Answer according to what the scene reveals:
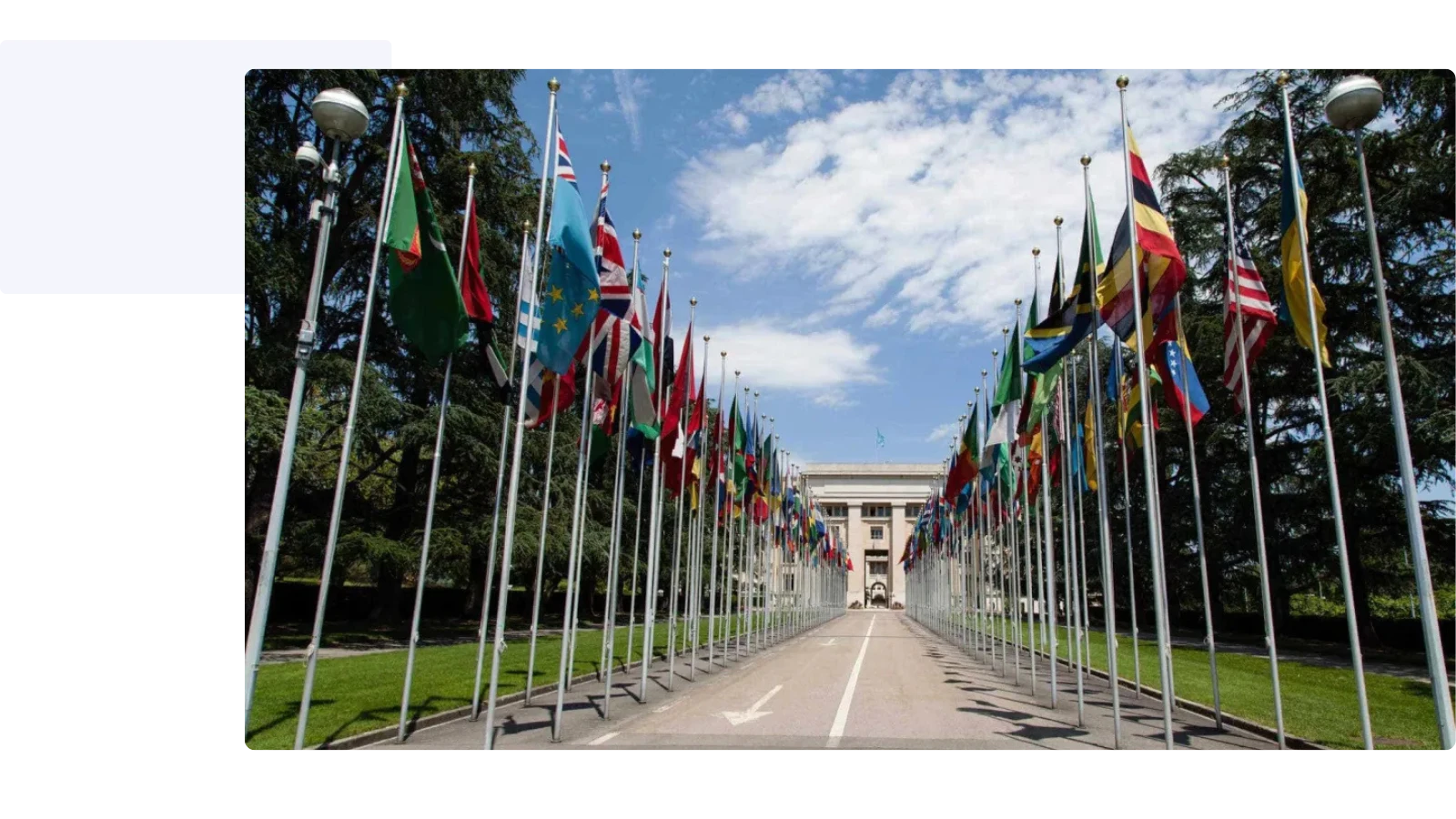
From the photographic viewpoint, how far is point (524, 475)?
32125 mm

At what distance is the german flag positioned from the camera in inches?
431

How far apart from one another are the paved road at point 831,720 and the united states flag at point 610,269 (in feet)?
19.1

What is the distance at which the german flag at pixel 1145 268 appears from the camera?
11.0m

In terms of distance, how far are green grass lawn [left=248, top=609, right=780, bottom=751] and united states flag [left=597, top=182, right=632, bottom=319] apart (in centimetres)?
597

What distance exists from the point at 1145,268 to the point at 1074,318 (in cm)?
138

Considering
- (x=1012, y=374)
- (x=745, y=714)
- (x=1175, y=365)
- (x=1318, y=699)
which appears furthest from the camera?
(x=1012, y=374)

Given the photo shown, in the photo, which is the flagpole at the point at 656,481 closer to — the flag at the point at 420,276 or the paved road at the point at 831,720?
the paved road at the point at 831,720

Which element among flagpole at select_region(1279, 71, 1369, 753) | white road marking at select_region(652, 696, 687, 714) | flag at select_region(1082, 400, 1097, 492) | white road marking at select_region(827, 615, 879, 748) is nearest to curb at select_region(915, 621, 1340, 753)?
flagpole at select_region(1279, 71, 1369, 753)

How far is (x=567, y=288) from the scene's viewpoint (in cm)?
1173

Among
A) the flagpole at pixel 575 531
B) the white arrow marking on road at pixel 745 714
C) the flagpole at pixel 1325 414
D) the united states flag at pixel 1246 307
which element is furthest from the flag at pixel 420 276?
the united states flag at pixel 1246 307

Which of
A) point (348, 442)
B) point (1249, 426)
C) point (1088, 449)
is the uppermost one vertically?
point (1088, 449)

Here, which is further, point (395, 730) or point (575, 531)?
point (575, 531)

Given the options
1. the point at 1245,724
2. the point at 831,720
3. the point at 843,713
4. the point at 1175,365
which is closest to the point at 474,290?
the point at 831,720

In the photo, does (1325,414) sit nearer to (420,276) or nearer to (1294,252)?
(1294,252)
